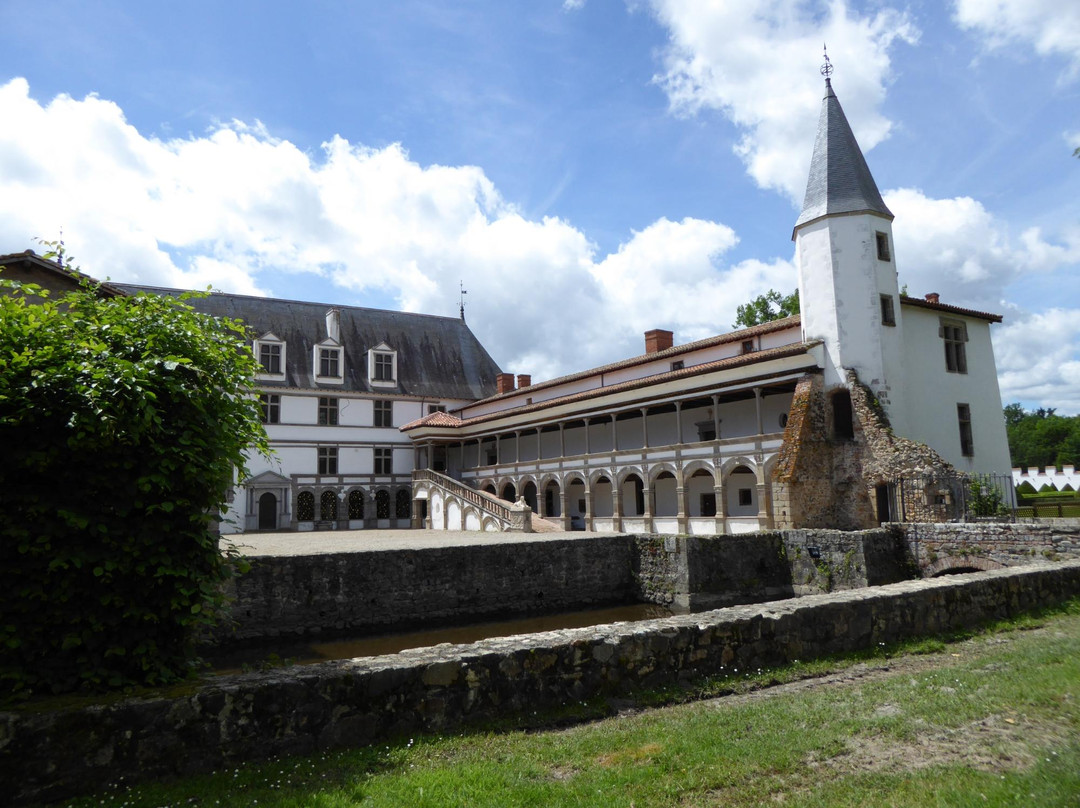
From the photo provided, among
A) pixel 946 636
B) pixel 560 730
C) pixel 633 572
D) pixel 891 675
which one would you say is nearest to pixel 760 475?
pixel 633 572

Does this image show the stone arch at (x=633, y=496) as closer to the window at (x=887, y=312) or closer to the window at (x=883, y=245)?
the window at (x=887, y=312)

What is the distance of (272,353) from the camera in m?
39.8

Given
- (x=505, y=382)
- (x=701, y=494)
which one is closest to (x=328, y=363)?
(x=505, y=382)

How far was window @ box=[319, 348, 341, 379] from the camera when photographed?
4112cm

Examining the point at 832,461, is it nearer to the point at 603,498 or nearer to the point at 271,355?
the point at 603,498

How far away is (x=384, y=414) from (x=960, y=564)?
1260 inches

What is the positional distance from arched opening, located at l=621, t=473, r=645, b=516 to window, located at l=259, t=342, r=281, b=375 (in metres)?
20.6

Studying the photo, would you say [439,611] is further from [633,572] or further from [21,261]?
[21,261]

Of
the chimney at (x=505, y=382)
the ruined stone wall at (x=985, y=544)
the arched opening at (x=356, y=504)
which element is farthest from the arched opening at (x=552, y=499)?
the ruined stone wall at (x=985, y=544)

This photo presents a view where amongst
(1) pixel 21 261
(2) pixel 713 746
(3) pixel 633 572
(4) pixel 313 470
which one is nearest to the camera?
(2) pixel 713 746

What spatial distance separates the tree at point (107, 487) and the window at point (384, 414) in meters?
36.3

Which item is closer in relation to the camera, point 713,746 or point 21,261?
point 713,746

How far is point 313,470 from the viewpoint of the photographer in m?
39.1

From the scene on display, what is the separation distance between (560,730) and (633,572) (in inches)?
602
